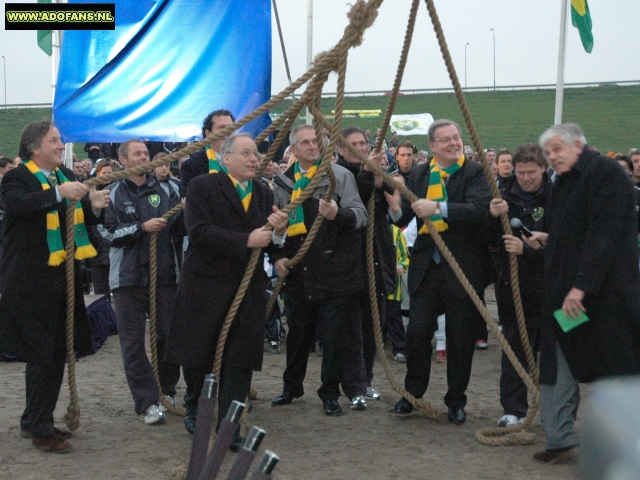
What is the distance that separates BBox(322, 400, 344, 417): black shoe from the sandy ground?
8 cm

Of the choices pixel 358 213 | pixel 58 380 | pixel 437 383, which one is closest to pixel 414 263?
pixel 358 213

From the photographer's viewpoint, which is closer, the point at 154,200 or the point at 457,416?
the point at 457,416

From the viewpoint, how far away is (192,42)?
10.0m

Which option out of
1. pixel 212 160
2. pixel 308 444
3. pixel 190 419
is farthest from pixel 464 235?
pixel 190 419

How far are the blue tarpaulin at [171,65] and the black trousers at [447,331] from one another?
11.8 ft

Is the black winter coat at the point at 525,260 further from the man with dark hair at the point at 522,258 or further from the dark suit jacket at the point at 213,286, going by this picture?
the dark suit jacket at the point at 213,286

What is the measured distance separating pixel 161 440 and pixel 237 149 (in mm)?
2090

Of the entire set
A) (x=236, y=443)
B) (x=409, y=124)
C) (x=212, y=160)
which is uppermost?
(x=409, y=124)

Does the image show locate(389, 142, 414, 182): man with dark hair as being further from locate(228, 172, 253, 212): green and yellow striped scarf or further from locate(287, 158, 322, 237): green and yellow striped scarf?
locate(228, 172, 253, 212): green and yellow striped scarf

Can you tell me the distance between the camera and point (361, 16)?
5922 mm

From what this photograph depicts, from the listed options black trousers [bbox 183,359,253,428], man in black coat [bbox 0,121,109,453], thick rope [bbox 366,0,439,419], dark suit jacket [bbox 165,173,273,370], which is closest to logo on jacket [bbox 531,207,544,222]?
thick rope [bbox 366,0,439,419]

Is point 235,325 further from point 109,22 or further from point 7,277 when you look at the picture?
point 109,22

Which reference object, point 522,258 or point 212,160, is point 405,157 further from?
point 522,258

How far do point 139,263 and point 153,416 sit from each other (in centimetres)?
115
